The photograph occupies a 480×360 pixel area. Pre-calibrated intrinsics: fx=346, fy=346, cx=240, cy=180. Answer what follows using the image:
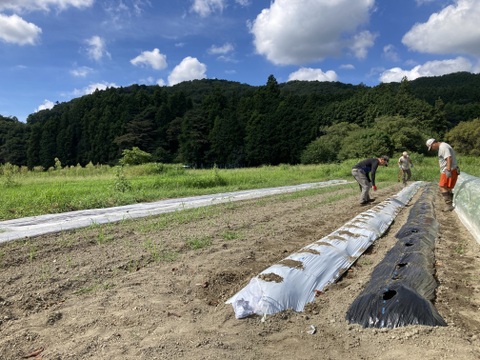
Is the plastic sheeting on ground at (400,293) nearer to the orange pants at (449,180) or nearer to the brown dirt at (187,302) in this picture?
the brown dirt at (187,302)

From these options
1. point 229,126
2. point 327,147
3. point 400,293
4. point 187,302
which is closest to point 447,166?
point 400,293

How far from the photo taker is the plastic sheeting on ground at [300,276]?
9.33ft

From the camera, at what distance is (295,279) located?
3189mm

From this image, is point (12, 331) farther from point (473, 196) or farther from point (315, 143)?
point (315, 143)

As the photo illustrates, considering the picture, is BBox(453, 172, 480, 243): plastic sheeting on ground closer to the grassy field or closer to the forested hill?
the grassy field

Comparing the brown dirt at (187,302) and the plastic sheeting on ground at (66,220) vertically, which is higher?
the plastic sheeting on ground at (66,220)

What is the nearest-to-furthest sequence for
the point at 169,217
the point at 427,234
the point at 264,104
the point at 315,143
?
the point at 427,234
the point at 169,217
the point at 315,143
the point at 264,104

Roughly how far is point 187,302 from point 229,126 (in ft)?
145

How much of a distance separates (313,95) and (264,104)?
35.3 feet

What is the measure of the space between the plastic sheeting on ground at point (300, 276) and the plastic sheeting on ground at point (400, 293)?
44cm

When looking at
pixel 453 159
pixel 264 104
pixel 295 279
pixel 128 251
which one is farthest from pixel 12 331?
pixel 264 104

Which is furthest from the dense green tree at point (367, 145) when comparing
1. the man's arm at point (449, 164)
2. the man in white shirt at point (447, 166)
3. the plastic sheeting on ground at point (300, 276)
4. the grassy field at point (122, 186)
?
the plastic sheeting on ground at point (300, 276)

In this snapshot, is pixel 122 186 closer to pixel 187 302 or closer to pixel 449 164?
pixel 187 302

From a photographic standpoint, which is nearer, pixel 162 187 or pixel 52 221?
pixel 52 221
